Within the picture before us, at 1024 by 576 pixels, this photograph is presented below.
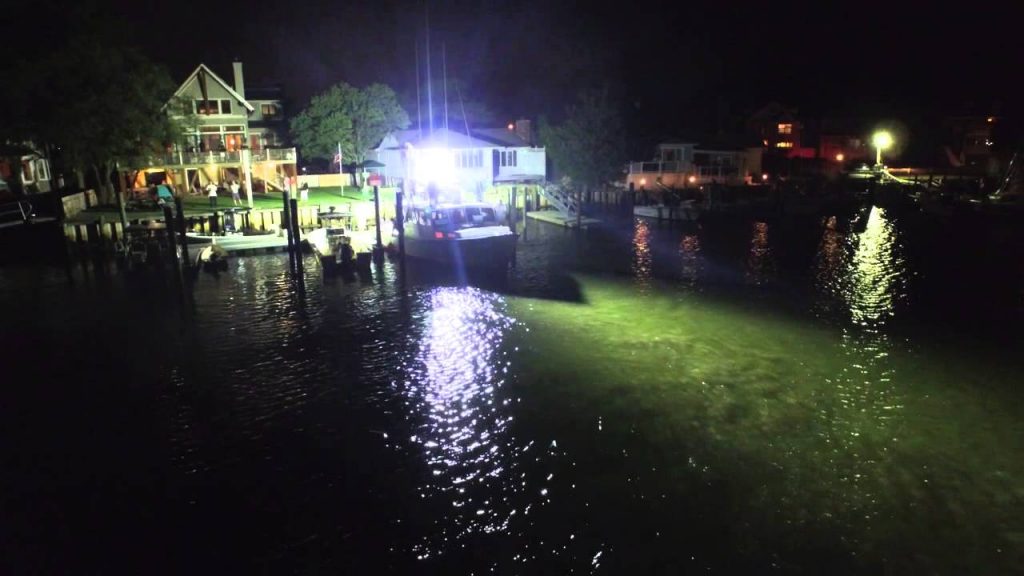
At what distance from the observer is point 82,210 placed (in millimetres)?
42781

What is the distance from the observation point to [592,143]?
193 feet

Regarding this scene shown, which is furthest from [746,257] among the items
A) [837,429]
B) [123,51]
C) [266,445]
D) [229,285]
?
[123,51]

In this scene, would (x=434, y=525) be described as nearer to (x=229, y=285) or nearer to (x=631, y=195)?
(x=229, y=285)

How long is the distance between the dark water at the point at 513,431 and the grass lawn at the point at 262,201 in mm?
13209

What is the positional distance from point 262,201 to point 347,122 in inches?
596

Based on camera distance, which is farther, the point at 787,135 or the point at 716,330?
the point at 787,135

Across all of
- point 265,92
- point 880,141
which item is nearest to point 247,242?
point 265,92

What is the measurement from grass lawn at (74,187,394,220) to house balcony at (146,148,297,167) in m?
2.80

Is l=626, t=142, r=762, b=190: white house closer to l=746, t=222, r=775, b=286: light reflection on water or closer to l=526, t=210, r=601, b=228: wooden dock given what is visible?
l=526, t=210, r=601, b=228: wooden dock

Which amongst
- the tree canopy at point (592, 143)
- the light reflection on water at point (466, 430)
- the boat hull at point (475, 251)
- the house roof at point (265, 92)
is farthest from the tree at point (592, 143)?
the light reflection on water at point (466, 430)

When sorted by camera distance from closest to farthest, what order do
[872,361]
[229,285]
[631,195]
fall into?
[872,361], [229,285], [631,195]

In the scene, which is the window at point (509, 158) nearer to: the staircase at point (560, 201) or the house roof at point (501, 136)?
the house roof at point (501, 136)

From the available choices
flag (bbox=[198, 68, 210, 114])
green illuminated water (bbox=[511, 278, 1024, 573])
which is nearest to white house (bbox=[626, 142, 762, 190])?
flag (bbox=[198, 68, 210, 114])

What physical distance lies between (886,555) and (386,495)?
29.7 feet
